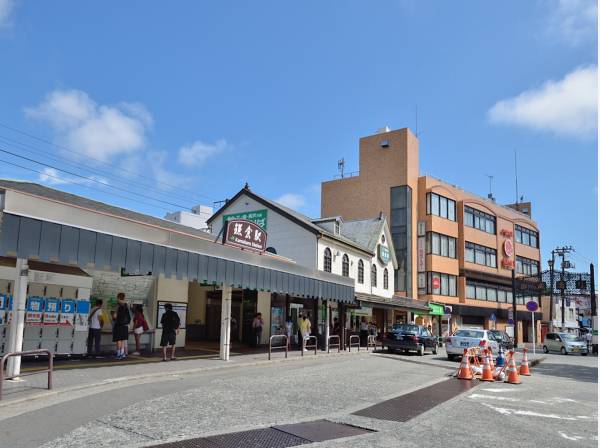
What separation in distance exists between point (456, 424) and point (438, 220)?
3753cm

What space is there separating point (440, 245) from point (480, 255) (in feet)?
24.7

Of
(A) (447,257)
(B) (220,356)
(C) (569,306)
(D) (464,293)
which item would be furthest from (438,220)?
(C) (569,306)

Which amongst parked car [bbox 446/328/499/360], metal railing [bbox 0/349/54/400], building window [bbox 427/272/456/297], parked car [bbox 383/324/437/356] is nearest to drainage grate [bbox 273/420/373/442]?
metal railing [bbox 0/349/54/400]

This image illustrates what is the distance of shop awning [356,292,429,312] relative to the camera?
93.2 ft

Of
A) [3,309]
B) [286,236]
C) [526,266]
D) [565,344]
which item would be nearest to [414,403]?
[3,309]

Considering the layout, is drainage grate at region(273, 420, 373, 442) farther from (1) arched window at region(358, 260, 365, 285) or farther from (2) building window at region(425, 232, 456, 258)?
(2) building window at region(425, 232, 456, 258)

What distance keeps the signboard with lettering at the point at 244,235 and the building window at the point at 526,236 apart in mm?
46463

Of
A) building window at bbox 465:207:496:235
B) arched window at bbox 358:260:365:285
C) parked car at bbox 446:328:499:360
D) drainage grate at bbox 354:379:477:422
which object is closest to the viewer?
drainage grate at bbox 354:379:477:422

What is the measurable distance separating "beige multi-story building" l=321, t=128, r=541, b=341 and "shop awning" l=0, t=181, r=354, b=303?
25.2m

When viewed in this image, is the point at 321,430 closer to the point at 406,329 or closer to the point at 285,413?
the point at 285,413

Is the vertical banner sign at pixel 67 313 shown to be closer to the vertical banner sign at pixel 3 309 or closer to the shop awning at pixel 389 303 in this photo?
the vertical banner sign at pixel 3 309

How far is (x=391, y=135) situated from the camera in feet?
148

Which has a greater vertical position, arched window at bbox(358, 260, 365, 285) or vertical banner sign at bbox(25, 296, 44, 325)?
arched window at bbox(358, 260, 365, 285)

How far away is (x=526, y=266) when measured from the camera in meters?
59.1
